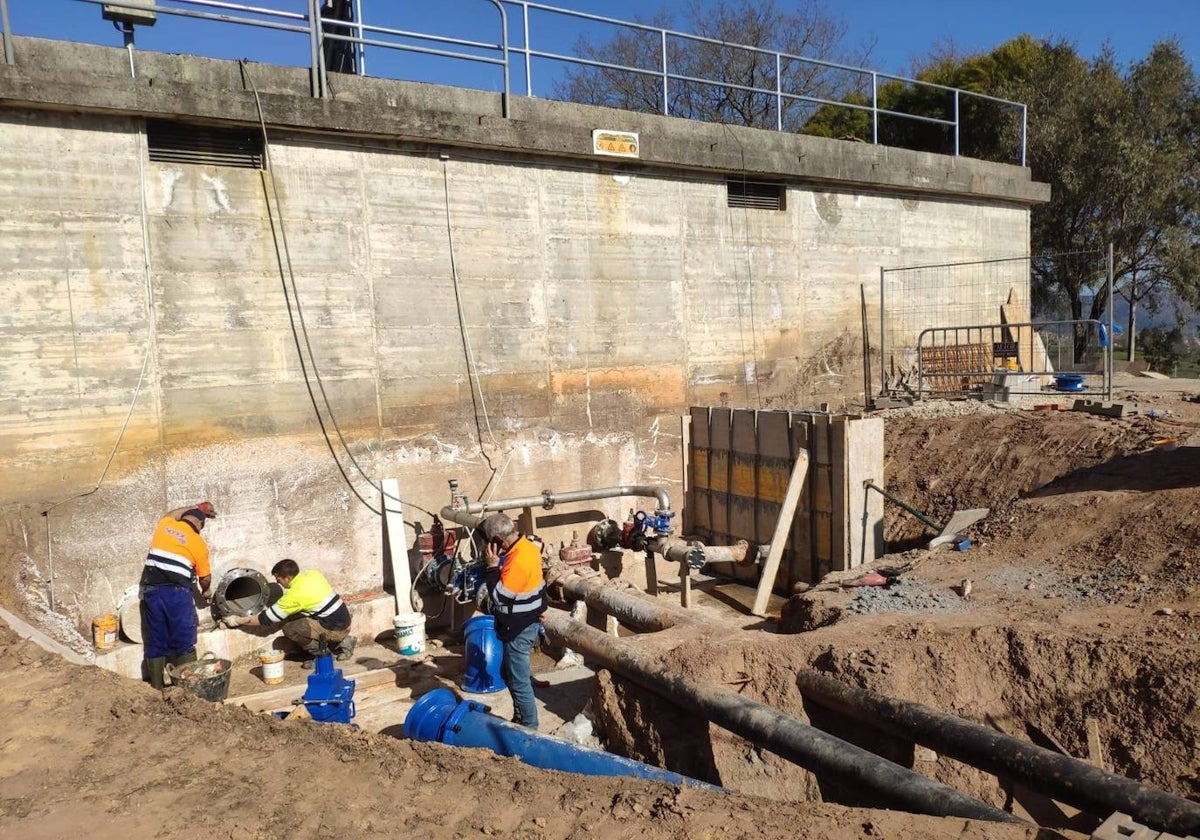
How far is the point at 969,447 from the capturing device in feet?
37.6

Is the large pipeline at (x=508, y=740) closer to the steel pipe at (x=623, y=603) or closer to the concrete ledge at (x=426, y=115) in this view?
the steel pipe at (x=623, y=603)

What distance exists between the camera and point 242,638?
349 inches

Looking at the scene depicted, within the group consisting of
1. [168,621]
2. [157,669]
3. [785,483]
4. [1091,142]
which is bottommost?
[157,669]

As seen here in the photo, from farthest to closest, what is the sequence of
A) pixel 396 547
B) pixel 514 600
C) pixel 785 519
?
pixel 785 519 → pixel 396 547 → pixel 514 600

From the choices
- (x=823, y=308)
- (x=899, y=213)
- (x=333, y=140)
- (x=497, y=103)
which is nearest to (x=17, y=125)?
(x=333, y=140)

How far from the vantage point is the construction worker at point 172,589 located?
7.95 metres

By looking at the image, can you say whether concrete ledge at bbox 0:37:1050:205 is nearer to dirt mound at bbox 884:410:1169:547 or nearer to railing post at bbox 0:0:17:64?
railing post at bbox 0:0:17:64

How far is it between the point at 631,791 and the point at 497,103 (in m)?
8.57

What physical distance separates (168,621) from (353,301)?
387cm

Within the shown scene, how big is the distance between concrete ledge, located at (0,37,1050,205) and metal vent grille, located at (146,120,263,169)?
25cm

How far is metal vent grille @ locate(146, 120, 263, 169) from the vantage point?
859cm

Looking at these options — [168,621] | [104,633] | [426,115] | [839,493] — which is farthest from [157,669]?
[839,493]

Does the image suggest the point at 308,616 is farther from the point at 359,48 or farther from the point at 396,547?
the point at 359,48

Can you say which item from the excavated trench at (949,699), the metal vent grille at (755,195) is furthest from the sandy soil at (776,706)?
the metal vent grille at (755,195)
